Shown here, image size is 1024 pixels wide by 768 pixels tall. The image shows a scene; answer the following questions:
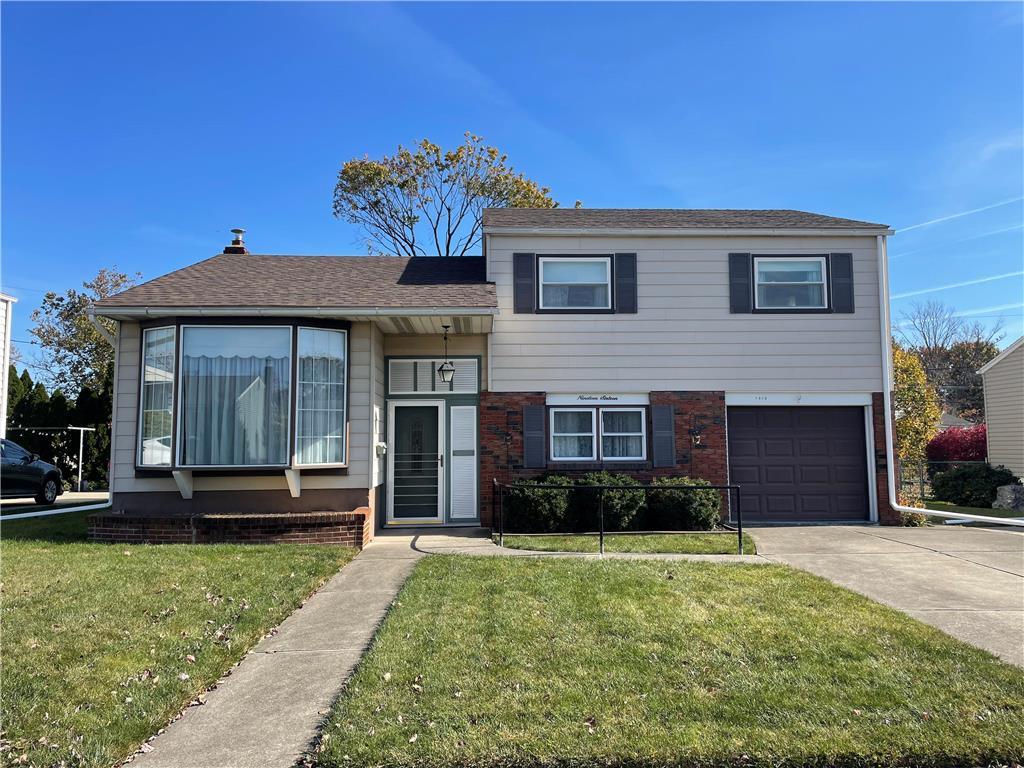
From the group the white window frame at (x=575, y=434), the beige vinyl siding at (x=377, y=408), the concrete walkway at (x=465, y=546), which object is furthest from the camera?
the white window frame at (x=575, y=434)

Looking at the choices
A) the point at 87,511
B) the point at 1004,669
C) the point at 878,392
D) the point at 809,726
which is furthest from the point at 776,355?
the point at 87,511

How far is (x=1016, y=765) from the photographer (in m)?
3.35

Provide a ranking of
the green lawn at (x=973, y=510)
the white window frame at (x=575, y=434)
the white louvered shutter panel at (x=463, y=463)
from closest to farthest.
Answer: the white louvered shutter panel at (x=463, y=463) → the white window frame at (x=575, y=434) → the green lawn at (x=973, y=510)

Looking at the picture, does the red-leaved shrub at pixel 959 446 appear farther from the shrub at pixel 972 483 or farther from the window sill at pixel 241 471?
the window sill at pixel 241 471

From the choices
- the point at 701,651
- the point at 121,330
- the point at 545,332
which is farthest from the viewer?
the point at 545,332

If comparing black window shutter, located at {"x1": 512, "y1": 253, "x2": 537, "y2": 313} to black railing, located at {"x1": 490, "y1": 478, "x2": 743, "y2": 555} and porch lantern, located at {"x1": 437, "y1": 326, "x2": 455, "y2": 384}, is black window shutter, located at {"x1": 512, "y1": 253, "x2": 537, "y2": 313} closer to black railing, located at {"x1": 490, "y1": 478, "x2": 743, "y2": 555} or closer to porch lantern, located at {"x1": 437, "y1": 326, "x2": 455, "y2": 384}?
porch lantern, located at {"x1": 437, "y1": 326, "x2": 455, "y2": 384}

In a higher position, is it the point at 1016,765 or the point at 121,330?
the point at 121,330

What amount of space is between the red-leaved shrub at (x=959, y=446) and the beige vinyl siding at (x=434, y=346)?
66.6 feet

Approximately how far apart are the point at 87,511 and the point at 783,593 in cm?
1299

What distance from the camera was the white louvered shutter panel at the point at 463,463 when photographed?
459 inches

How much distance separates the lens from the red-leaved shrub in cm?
2486

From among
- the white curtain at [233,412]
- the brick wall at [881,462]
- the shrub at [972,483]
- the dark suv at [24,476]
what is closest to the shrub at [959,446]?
the shrub at [972,483]

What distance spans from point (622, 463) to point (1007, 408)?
1349cm

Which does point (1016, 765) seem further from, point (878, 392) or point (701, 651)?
point (878, 392)
